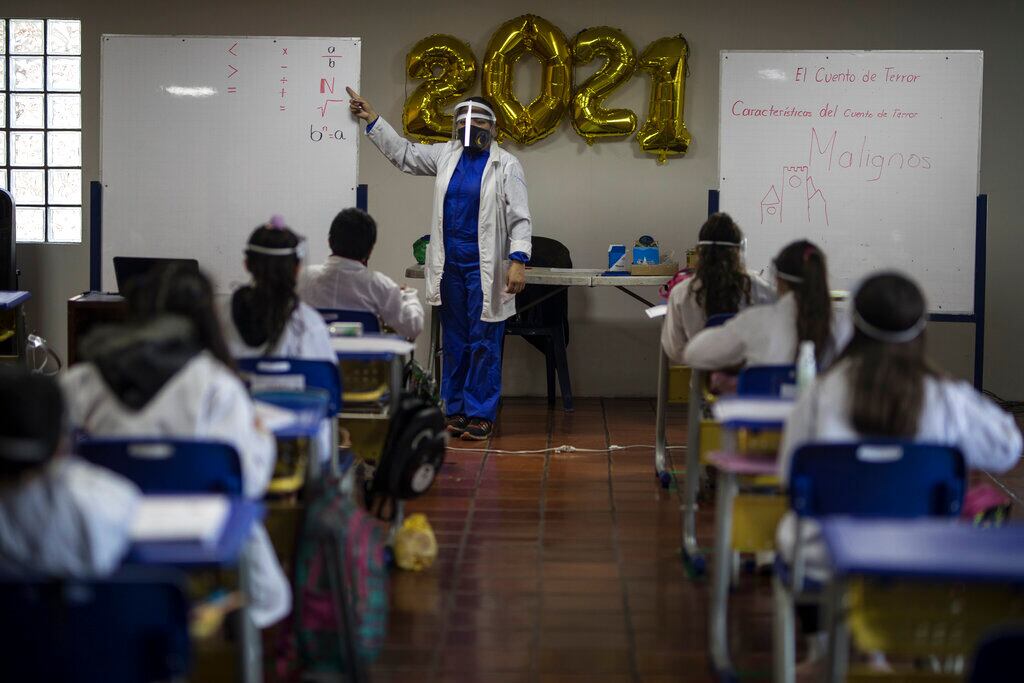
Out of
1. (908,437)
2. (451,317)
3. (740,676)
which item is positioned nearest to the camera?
(908,437)

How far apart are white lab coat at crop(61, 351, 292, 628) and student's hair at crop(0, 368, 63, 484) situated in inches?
21.0

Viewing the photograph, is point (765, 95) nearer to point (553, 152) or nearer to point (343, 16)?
point (553, 152)

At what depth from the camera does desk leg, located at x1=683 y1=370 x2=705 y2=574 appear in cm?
411

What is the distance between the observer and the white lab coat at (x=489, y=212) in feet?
20.0

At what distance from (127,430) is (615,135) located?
5.31 m

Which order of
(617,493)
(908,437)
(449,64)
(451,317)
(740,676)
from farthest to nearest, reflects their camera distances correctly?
(449,64), (451,317), (617,493), (740,676), (908,437)

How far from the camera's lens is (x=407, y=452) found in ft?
13.6

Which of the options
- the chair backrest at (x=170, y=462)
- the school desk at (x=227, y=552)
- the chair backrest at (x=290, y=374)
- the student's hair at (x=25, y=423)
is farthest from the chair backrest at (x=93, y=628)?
the chair backrest at (x=290, y=374)

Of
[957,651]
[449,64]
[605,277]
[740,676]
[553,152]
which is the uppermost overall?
[449,64]

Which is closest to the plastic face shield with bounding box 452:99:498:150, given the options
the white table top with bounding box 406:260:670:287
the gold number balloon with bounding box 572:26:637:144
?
the white table top with bounding box 406:260:670:287

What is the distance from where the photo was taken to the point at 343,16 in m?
7.48

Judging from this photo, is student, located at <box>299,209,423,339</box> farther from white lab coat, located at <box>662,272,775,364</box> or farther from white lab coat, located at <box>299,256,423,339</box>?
white lab coat, located at <box>662,272,775,364</box>

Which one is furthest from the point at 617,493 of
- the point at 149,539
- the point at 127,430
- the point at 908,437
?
the point at 149,539

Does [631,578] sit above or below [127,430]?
below
